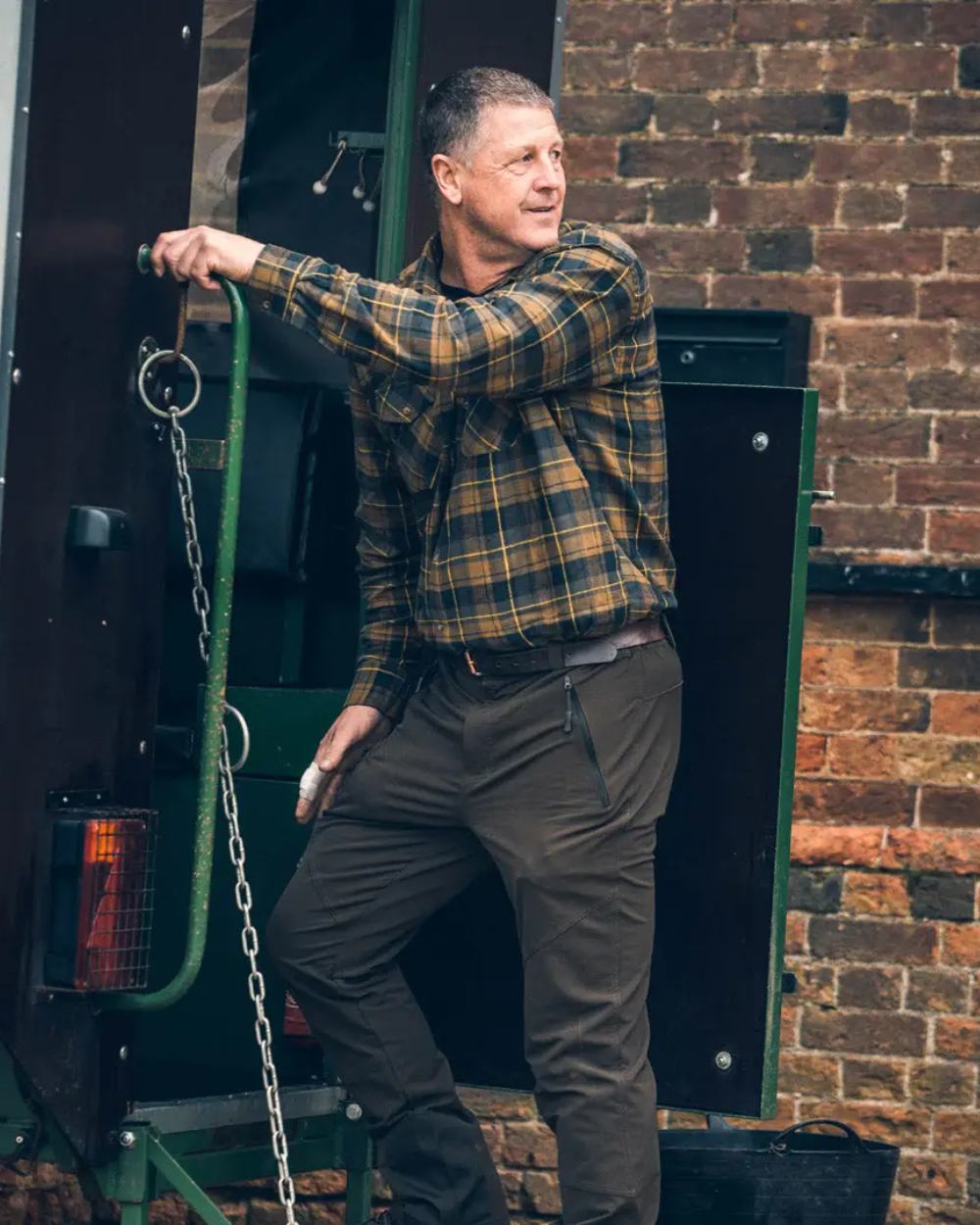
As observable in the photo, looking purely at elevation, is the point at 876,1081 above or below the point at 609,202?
below

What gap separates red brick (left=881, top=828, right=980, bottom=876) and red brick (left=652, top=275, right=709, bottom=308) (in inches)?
54.0

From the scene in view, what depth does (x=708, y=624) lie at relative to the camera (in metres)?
3.62

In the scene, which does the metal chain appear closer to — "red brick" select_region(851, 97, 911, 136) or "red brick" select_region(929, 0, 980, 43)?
"red brick" select_region(851, 97, 911, 136)

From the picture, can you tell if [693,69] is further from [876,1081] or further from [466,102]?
[876,1081]

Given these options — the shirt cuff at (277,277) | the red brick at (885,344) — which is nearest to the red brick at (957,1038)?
the red brick at (885,344)

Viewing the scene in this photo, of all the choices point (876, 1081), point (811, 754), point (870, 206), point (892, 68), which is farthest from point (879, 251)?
point (876, 1081)

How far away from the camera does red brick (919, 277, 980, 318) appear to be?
493 cm

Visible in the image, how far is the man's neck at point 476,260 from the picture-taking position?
11.1ft

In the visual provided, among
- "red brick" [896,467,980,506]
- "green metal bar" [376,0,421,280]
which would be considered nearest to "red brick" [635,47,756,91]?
"red brick" [896,467,980,506]

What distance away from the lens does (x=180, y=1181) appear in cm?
332

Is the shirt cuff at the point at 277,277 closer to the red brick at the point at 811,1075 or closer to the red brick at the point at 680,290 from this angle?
→ the red brick at the point at 680,290

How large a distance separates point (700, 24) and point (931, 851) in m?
2.08

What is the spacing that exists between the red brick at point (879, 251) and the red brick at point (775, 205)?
0.21ft

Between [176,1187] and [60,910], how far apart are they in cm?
57
